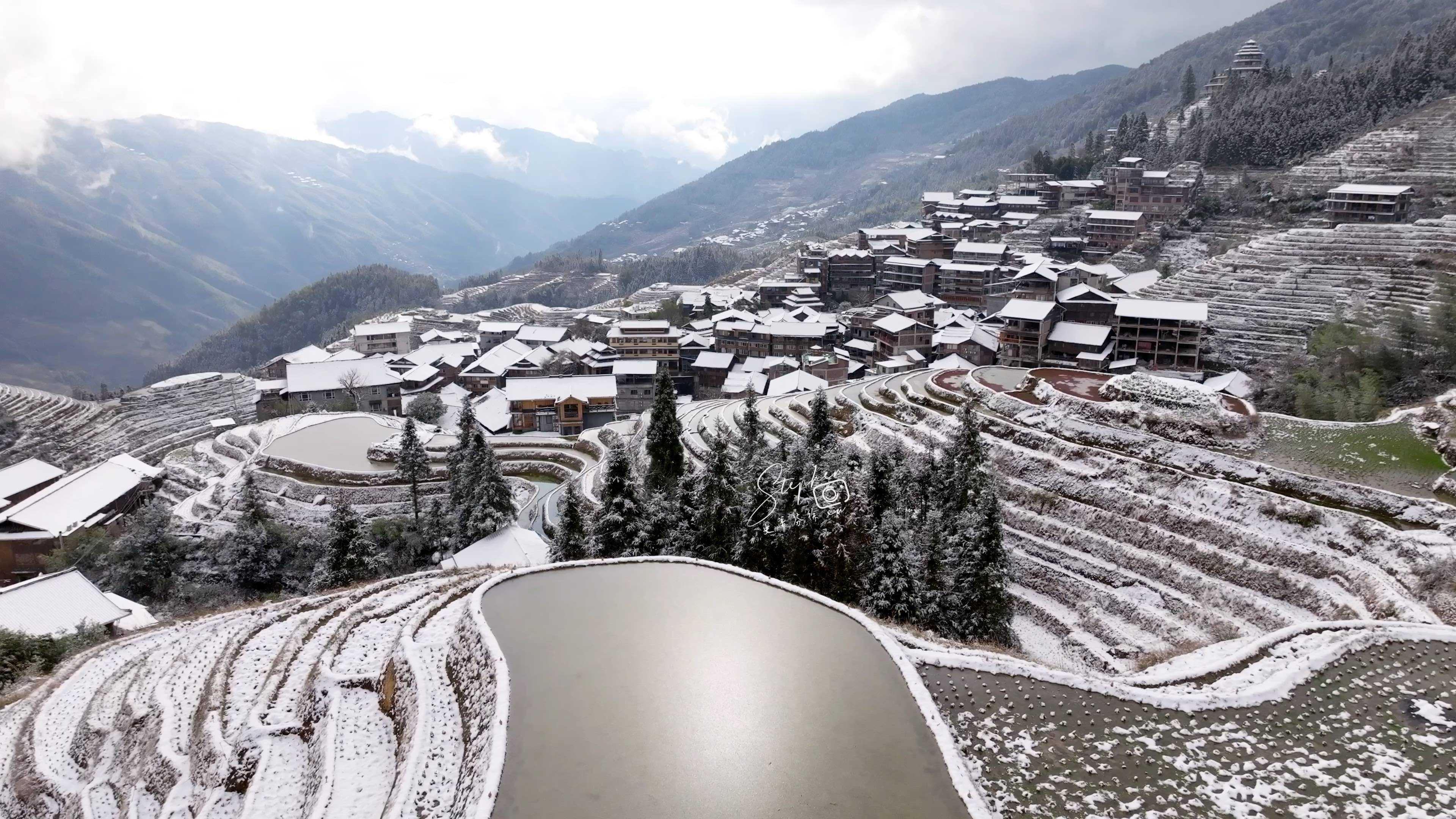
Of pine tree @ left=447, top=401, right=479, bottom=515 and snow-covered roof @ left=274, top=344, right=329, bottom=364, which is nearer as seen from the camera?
pine tree @ left=447, top=401, right=479, bottom=515

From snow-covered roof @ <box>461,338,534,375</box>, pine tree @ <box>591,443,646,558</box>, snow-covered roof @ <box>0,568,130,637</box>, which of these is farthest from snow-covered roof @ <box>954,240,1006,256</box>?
snow-covered roof @ <box>0,568,130,637</box>

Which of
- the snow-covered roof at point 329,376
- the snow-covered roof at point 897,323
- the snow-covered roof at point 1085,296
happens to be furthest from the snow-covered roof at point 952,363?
the snow-covered roof at point 329,376

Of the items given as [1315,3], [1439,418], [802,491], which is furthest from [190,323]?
[1315,3]

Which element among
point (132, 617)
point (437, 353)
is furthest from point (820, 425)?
point (437, 353)

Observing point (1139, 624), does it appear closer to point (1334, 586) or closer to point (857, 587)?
point (1334, 586)

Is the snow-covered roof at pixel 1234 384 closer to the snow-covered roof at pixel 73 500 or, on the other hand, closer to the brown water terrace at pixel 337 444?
the brown water terrace at pixel 337 444

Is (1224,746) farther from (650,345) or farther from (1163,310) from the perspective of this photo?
(650,345)

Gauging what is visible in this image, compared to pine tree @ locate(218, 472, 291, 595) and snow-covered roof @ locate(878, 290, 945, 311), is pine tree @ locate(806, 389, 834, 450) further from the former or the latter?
snow-covered roof @ locate(878, 290, 945, 311)
